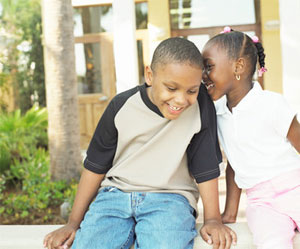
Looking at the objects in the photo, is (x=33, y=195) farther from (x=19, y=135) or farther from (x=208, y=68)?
(x=208, y=68)

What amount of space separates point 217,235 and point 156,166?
0.43m

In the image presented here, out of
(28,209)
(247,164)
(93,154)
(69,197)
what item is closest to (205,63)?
(247,164)

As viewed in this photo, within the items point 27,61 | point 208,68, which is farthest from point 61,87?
point 27,61

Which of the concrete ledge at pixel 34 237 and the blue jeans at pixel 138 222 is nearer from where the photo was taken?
the blue jeans at pixel 138 222

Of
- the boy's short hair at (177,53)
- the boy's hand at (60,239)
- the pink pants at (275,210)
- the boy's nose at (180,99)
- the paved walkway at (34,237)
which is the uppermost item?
the boy's short hair at (177,53)

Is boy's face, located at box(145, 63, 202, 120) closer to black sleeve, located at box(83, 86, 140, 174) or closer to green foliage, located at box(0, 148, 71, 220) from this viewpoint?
black sleeve, located at box(83, 86, 140, 174)

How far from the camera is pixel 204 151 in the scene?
2061 mm

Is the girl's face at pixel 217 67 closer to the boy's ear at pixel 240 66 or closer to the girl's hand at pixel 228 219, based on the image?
the boy's ear at pixel 240 66

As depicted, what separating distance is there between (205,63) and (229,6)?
22.8 ft

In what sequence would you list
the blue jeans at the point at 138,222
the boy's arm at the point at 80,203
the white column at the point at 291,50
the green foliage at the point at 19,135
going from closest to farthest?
the blue jeans at the point at 138,222, the boy's arm at the point at 80,203, the white column at the point at 291,50, the green foliage at the point at 19,135

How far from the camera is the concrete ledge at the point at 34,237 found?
199 cm

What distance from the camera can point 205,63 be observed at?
82.5 inches

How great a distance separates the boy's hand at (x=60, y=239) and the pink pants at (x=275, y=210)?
2.84ft

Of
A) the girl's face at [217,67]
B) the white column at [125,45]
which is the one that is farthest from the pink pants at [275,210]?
the white column at [125,45]
